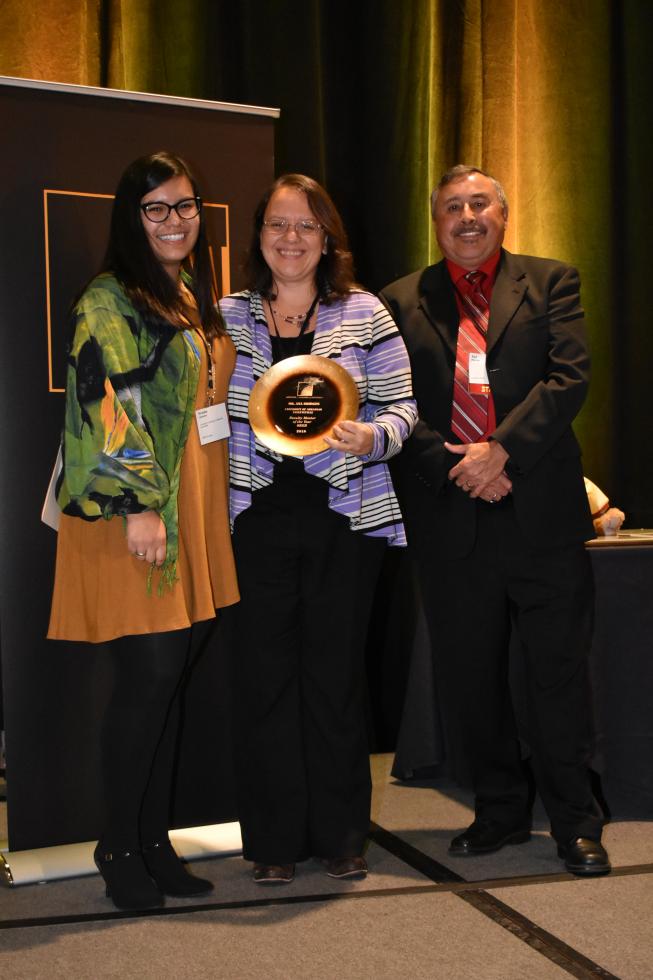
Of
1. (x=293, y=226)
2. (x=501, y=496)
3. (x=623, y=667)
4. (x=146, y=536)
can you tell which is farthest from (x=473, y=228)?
(x=623, y=667)

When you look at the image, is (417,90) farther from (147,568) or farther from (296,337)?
(147,568)

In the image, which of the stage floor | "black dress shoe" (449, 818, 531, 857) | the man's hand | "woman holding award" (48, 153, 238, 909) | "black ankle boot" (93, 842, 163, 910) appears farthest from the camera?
"black dress shoe" (449, 818, 531, 857)

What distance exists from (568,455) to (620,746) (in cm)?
92

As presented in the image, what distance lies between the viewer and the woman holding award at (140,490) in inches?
86.4

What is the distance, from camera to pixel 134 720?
7.50 ft

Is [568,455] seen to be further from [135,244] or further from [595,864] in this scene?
[135,244]

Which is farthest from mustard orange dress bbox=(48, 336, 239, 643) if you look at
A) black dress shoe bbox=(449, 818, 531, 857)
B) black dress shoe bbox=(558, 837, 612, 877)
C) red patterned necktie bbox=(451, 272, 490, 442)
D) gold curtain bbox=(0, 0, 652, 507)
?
gold curtain bbox=(0, 0, 652, 507)

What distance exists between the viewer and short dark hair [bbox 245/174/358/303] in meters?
2.45

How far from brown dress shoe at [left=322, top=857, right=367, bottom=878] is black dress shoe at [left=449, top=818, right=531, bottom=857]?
282 millimetres

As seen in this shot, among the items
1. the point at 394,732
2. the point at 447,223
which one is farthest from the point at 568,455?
→ the point at 394,732

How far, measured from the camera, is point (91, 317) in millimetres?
2217

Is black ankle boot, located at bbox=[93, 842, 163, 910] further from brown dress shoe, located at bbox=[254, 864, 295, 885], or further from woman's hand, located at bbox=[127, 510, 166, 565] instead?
woman's hand, located at bbox=[127, 510, 166, 565]

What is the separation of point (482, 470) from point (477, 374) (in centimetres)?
25

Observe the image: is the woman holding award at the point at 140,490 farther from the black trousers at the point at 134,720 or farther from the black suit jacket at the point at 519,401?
the black suit jacket at the point at 519,401
